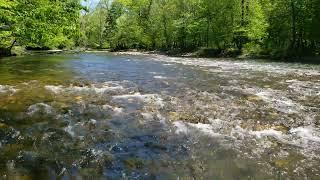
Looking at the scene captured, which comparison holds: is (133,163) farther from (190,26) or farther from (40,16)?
(190,26)

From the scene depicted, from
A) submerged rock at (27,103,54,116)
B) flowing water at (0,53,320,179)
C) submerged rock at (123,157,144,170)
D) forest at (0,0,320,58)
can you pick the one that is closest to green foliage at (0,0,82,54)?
forest at (0,0,320,58)

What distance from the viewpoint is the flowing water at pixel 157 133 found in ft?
22.7

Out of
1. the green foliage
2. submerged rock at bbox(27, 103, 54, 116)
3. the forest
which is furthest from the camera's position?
the forest

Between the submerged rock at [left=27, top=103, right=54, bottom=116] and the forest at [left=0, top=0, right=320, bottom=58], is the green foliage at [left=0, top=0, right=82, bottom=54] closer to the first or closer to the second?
the forest at [left=0, top=0, right=320, bottom=58]

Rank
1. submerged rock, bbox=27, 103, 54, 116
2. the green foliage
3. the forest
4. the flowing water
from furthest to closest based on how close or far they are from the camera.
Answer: the forest
the green foliage
submerged rock, bbox=27, 103, 54, 116
the flowing water

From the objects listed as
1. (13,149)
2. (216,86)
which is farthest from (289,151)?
(216,86)

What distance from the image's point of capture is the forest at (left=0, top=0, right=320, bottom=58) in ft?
58.8

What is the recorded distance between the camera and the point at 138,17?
81.4 m

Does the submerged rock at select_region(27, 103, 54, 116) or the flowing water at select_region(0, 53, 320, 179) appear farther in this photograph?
the submerged rock at select_region(27, 103, 54, 116)

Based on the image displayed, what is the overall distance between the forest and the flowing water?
13.3ft

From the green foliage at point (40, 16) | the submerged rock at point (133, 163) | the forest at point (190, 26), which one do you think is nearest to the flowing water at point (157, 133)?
the submerged rock at point (133, 163)

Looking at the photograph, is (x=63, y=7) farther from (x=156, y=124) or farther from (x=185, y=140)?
(x=185, y=140)

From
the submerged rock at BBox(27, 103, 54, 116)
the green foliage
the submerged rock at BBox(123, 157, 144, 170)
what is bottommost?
the submerged rock at BBox(123, 157, 144, 170)

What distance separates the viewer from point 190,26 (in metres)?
56.3
